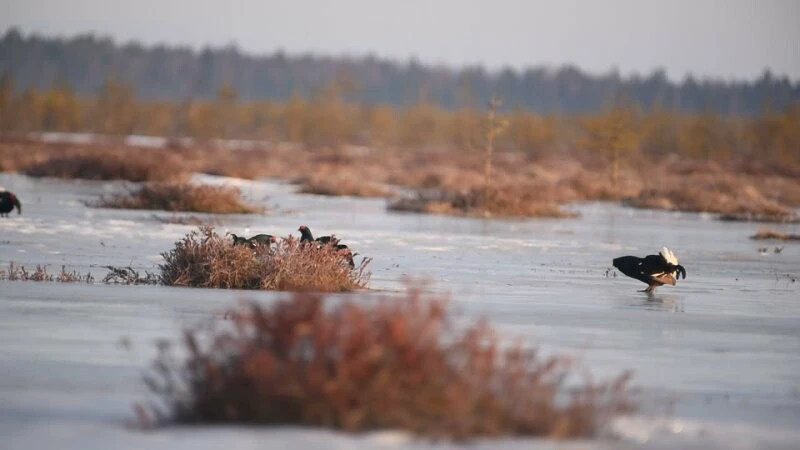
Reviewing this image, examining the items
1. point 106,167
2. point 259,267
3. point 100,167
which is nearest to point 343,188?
point 106,167

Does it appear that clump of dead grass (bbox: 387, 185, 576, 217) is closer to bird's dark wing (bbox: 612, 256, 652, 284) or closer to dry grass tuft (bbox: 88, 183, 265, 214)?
dry grass tuft (bbox: 88, 183, 265, 214)

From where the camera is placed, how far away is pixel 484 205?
39.2 m

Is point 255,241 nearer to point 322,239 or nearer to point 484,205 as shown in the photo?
point 322,239

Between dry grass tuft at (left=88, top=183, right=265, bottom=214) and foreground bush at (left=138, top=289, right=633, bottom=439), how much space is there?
25.9 metres

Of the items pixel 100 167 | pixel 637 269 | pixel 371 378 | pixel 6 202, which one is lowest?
pixel 371 378

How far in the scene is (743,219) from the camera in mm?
43469

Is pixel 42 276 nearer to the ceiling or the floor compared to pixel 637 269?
nearer to the floor

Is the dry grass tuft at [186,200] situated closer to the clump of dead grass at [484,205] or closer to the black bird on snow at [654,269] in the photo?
the clump of dead grass at [484,205]

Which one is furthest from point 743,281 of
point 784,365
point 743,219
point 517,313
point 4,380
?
point 743,219

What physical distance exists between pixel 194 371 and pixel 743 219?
37542 millimetres

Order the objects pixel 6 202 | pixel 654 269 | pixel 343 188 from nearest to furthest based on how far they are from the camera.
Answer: pixel 654 269
pixel 6 202
pixel 343 188

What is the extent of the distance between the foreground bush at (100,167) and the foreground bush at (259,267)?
32.9 metres

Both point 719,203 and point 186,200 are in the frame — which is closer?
point 186,200

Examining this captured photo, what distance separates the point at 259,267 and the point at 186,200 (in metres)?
17.8
